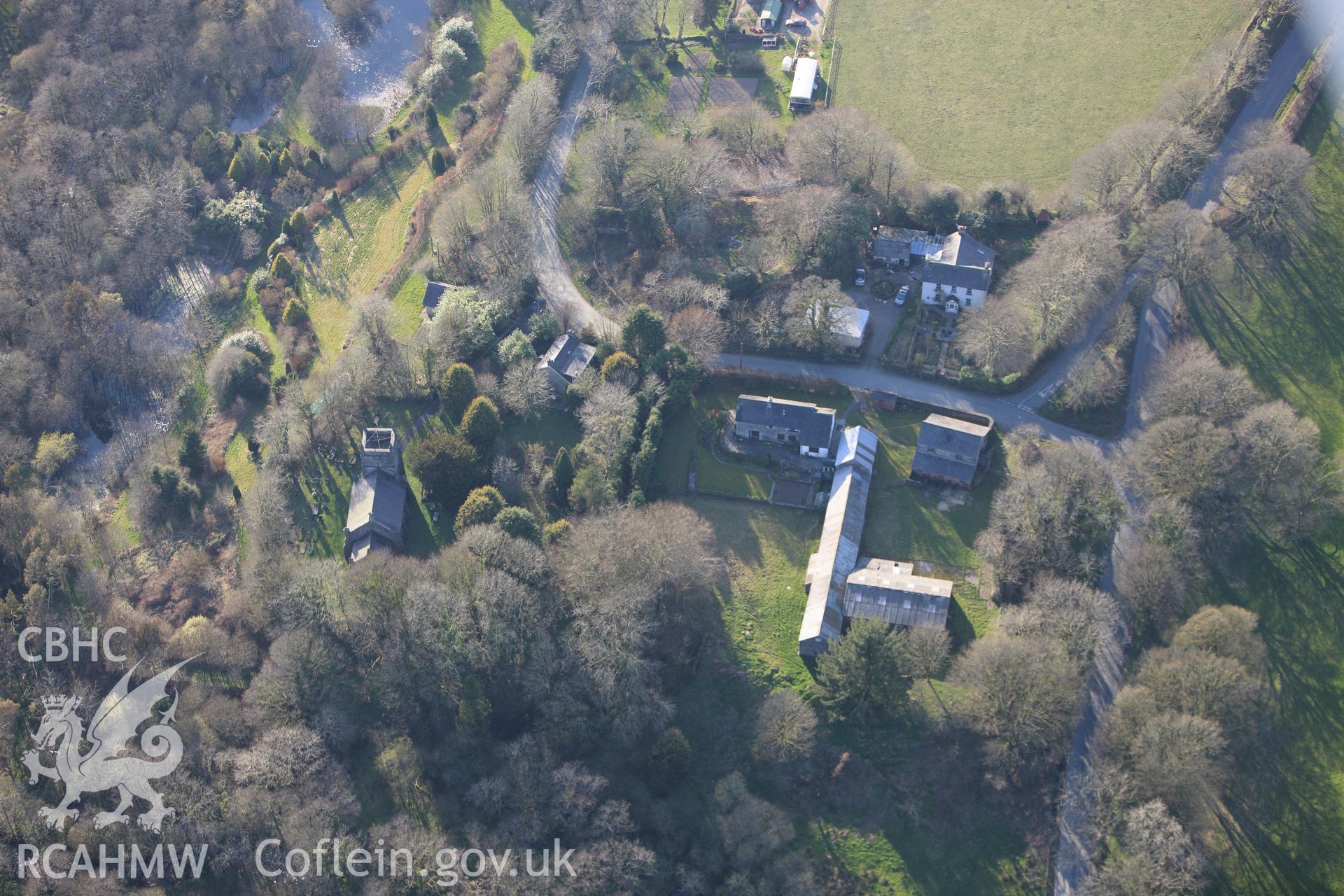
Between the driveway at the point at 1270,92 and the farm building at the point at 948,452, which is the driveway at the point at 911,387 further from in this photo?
the driveway at the point at 1270,92

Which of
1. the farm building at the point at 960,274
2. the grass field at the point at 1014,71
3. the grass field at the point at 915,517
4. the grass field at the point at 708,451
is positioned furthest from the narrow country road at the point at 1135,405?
the grass field at the point at 708,451

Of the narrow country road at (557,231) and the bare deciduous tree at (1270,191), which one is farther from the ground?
the bare deciduous tree at (1270,191)

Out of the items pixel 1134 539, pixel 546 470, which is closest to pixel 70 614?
pixel 546 470

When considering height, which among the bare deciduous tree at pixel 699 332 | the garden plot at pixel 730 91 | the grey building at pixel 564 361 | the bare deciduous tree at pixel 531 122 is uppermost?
the garden plot at pixel 730 91

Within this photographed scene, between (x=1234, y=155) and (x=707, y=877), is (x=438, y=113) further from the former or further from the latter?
(x=707, y=877)

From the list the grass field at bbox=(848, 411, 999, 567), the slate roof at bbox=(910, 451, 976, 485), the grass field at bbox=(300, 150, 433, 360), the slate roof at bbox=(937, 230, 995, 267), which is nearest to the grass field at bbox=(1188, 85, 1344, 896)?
the grass field at bbox=(848, 411, 999, 567)

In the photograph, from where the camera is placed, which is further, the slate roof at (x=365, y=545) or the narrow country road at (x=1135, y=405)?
the slate roof at (x=365, y=545)
